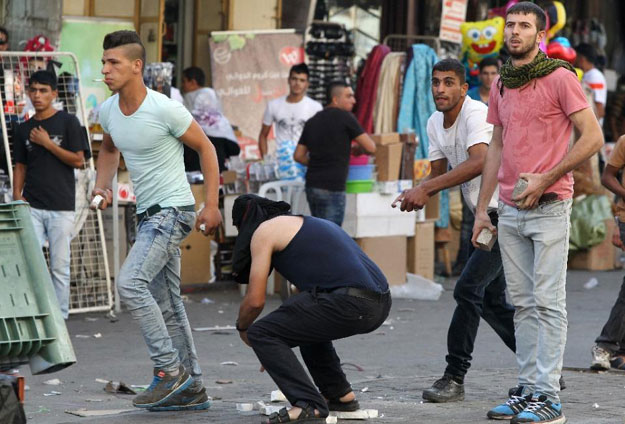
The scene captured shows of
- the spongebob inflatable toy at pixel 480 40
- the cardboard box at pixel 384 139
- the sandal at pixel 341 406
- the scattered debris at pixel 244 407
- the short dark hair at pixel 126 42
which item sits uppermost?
the short dark hair at pixel 126 42

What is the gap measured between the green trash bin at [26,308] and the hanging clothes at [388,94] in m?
8.26

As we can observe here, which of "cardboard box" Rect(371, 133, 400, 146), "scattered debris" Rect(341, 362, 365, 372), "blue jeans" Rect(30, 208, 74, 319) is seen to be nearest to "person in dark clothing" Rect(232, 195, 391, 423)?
"scattered debris" Rect(341, 362, 365, 372)

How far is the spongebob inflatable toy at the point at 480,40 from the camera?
13.6 meters

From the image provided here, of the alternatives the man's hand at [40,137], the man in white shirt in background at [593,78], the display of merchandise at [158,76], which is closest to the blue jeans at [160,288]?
the man's hand at [40,137]

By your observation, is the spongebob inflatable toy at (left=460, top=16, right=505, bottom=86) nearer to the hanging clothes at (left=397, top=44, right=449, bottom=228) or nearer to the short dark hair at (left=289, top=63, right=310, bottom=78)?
the hanging clothes at (left=397, top=44, right=449, bottom=228)

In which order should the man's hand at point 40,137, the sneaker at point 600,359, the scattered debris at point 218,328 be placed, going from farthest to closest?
the scattered debris at point 218,328 → the man's hand at point 40,137 → the sneaker at point 600,359

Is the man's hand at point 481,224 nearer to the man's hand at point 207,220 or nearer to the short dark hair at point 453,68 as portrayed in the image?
the short dark hair at point 453,68

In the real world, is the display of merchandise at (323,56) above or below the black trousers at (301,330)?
above

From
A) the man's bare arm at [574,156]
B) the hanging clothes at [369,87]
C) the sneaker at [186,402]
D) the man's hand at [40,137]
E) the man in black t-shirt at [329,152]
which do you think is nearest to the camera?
the man's bare arm at [574,156]

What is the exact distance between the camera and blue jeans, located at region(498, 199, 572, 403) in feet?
20.0

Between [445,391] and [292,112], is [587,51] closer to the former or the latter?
[292,112]

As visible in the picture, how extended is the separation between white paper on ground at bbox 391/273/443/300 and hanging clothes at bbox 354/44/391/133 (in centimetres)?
202

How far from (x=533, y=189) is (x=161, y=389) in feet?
7.21

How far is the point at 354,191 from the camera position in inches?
471
